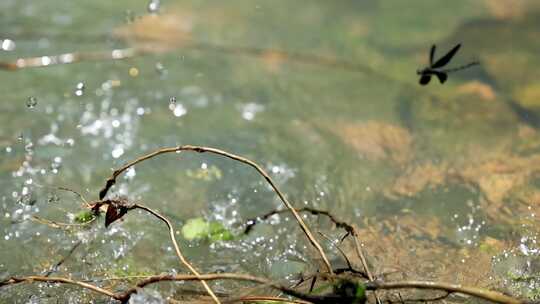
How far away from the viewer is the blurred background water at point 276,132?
8.88ft

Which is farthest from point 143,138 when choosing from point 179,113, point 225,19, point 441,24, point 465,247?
point 441,24

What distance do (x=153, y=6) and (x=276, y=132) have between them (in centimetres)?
171

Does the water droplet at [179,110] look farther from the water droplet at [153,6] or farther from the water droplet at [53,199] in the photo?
the water droplet at [153,6]

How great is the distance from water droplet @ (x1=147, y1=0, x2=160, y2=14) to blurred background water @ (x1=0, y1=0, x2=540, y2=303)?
0.03 m

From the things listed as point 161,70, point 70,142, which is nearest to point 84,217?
point 70,142

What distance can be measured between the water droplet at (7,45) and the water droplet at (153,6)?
1.01 meters

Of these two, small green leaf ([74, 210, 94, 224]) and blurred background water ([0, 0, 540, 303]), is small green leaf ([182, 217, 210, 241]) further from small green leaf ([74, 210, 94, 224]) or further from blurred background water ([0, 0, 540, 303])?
small green leaf ([74, 210, 94, 224])

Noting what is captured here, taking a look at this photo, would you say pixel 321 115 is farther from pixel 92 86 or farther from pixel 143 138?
pixel 92 86

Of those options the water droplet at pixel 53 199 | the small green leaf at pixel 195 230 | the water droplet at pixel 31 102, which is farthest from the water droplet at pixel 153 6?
the small green leaf at pixel 195 230

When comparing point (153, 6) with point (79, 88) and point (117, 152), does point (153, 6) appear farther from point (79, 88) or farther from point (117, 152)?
point (117, 152)

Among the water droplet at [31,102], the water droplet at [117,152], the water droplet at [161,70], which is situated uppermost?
the water droplet at [161,70]

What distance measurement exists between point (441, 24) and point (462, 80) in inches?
29.1

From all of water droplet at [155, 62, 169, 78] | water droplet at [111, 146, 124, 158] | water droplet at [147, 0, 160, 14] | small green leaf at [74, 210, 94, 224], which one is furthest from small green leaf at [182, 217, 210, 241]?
water droplet at [147, 0, 160, 14]

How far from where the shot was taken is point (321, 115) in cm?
392
